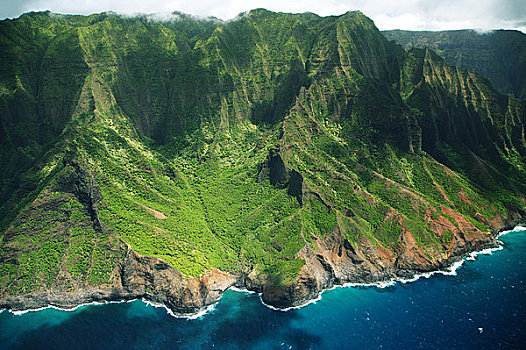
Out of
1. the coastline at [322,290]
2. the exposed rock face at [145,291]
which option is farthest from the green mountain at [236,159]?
the coastline at [322,290]

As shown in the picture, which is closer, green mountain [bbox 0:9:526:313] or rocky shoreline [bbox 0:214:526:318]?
rocky shoreline [bbox 0:214:526:318]

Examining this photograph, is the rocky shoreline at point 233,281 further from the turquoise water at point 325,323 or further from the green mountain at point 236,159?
the turquoise water at point 325,323

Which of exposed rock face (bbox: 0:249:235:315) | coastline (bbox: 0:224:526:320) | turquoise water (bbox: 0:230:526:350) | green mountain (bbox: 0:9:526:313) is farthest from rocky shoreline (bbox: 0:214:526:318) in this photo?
turquoise water (bbox: 0:230:526:350)

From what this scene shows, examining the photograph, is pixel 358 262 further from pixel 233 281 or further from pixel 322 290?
pixel 233 281

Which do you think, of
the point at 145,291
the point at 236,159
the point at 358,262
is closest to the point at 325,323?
the point at 358,262

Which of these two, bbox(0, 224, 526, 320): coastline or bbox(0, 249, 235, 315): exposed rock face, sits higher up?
bbox(0, 249, 235, 315): exposed rock face

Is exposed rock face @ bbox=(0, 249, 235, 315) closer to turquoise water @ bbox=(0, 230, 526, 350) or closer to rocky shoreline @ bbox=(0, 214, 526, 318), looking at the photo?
A: rocky shoreline @ bbox=(0, 214, 526, 318)

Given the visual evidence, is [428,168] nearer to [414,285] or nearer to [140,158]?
[414,285]
